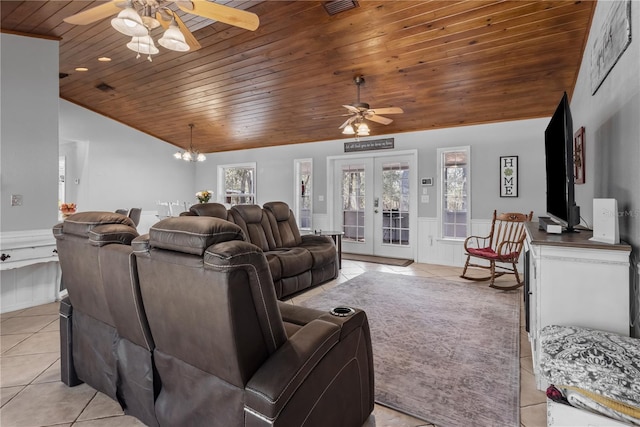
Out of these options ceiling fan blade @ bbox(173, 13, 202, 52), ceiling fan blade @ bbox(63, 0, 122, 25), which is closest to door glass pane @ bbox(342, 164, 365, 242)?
ceiling fan blade @ bbox(173, 13, 202, 52)

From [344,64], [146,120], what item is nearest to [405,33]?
[344,64]

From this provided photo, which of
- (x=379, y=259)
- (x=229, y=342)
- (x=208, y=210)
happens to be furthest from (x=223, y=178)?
(x=229, y=342)

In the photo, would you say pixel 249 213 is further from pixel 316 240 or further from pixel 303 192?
pixel 303 192

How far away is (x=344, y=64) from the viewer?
3.96 metres

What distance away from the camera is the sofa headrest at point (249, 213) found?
427 centimetres

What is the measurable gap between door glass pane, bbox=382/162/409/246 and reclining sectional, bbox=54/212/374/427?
15.2 feet

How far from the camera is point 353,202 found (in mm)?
6625

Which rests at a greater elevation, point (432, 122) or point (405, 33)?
point (405, 33)

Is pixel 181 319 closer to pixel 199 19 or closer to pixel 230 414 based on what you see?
pixel 230 414

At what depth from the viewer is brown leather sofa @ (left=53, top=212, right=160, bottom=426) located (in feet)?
4.94

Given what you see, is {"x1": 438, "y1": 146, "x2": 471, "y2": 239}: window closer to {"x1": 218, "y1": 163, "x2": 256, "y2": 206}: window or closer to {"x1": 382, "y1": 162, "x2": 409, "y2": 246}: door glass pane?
{"x1": 382, "y1": 162, "x2": 409, "y2": 246}: door glass pane

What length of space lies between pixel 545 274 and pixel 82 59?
5741 millimetres

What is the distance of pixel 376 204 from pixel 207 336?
5424mm

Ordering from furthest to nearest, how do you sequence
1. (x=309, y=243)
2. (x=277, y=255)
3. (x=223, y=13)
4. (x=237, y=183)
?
(x=237, y=183) < (x=309, y=243) < (x=277, y=255) < (x=223, y=13)
